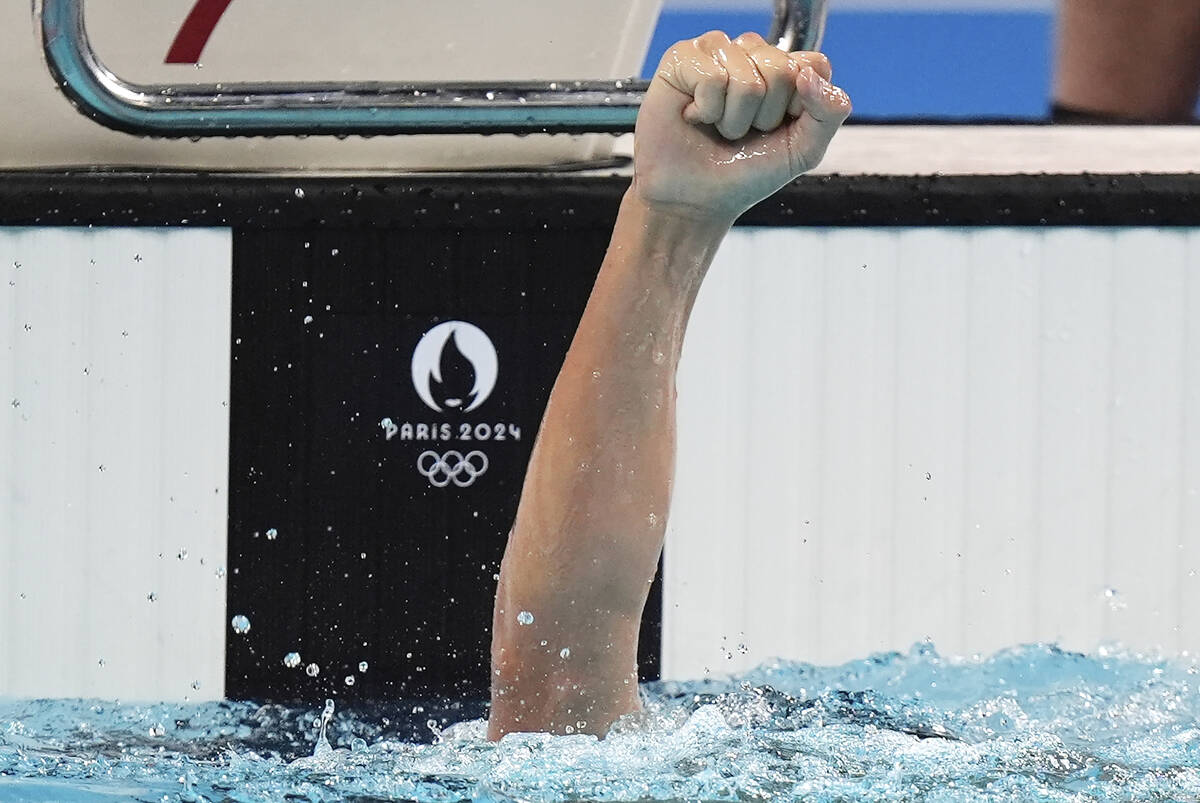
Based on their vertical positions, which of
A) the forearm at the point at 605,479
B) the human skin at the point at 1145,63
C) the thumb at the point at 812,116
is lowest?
the forearm at the point at 605,479

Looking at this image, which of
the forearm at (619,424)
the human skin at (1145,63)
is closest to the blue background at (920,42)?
the human skin at (1145,63)

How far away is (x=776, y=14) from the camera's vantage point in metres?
0.81

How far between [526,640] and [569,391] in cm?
19

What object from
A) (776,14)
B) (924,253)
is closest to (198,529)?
(924,253)

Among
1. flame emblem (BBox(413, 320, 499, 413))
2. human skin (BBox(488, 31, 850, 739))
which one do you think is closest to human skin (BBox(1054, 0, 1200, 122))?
flame emblem (BBox(413, 320, 499, 413))

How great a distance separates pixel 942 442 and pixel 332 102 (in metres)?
1.22

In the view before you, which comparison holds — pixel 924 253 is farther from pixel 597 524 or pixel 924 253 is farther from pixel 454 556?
pixel 597 524

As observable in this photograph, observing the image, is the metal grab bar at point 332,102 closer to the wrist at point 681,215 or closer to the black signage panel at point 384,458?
the wrist at point 681,215

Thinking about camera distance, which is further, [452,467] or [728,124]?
[452,467]

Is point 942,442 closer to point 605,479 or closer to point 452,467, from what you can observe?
point 452,467

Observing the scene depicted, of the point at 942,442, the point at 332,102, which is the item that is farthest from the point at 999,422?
the point at 332,102

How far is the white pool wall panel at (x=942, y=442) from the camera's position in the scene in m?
1.83

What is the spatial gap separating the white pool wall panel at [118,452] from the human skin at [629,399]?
803mm

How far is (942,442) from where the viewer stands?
1.83 meters
